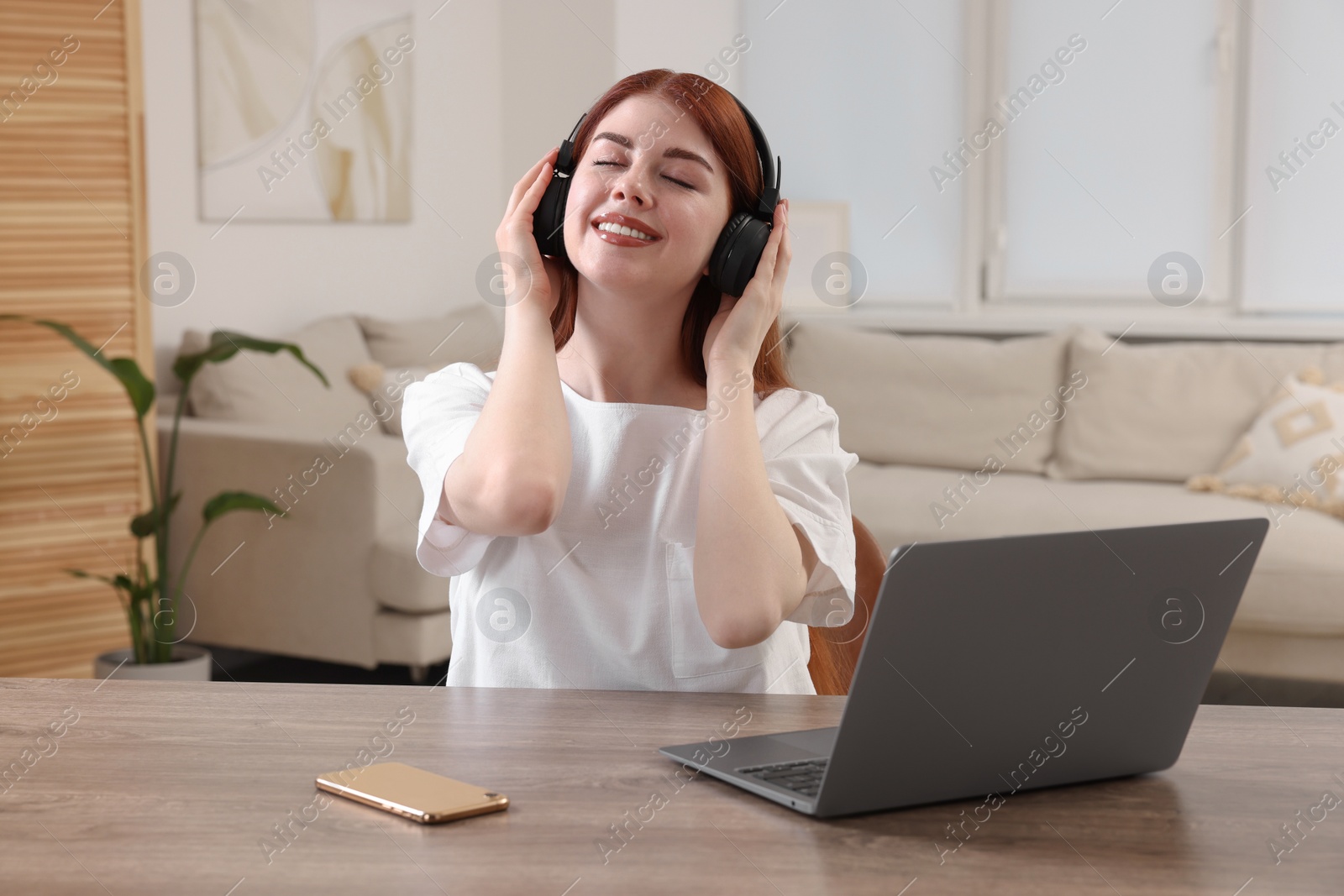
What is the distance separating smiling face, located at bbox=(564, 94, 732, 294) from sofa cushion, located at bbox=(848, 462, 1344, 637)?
5.46 ft

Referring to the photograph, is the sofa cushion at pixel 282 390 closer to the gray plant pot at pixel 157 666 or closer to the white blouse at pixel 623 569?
the gray plant pot at pixel 157 666

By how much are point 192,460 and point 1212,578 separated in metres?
3.18

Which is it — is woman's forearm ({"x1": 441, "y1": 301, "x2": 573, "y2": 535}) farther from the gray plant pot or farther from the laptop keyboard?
the gray plant pot

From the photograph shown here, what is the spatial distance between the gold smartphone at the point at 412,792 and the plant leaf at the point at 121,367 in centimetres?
241

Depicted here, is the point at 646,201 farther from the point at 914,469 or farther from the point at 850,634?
the point at 914,469

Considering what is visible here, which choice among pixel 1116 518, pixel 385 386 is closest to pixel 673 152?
pixel 1116 518

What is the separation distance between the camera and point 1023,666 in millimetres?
800

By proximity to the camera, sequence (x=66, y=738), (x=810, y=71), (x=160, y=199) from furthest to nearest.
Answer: (x=810, y=71) < (x=160, y=199) < (x=66, y=738)

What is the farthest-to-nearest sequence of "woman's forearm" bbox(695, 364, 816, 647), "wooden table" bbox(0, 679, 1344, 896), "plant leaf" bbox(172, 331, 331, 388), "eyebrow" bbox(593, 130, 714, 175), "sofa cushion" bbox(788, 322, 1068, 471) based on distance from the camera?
1. "sofa cushion" bbox(788, 322, 1068, 471)
2. "plant leaf" bbox(172, 331, 331, 388)
3. "eyebrow" bbox(593, 130, 714, 175)
4. "woman's forearm" bbox(695, 364, 816, 647)
5. "wooden table" bbox(0, 679, 1344, 896)

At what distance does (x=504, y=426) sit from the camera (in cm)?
133

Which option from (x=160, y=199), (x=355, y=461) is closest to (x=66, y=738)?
(x=355, y=461)

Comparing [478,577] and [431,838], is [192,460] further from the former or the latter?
[431,838]

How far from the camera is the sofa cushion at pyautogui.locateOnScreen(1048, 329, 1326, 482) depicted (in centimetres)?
356

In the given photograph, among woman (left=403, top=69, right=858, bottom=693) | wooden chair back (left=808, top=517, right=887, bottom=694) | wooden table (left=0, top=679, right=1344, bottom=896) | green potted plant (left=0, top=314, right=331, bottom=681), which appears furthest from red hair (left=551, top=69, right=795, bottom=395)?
green potted plant (left=0, top=314, right=331, bottom=681)
